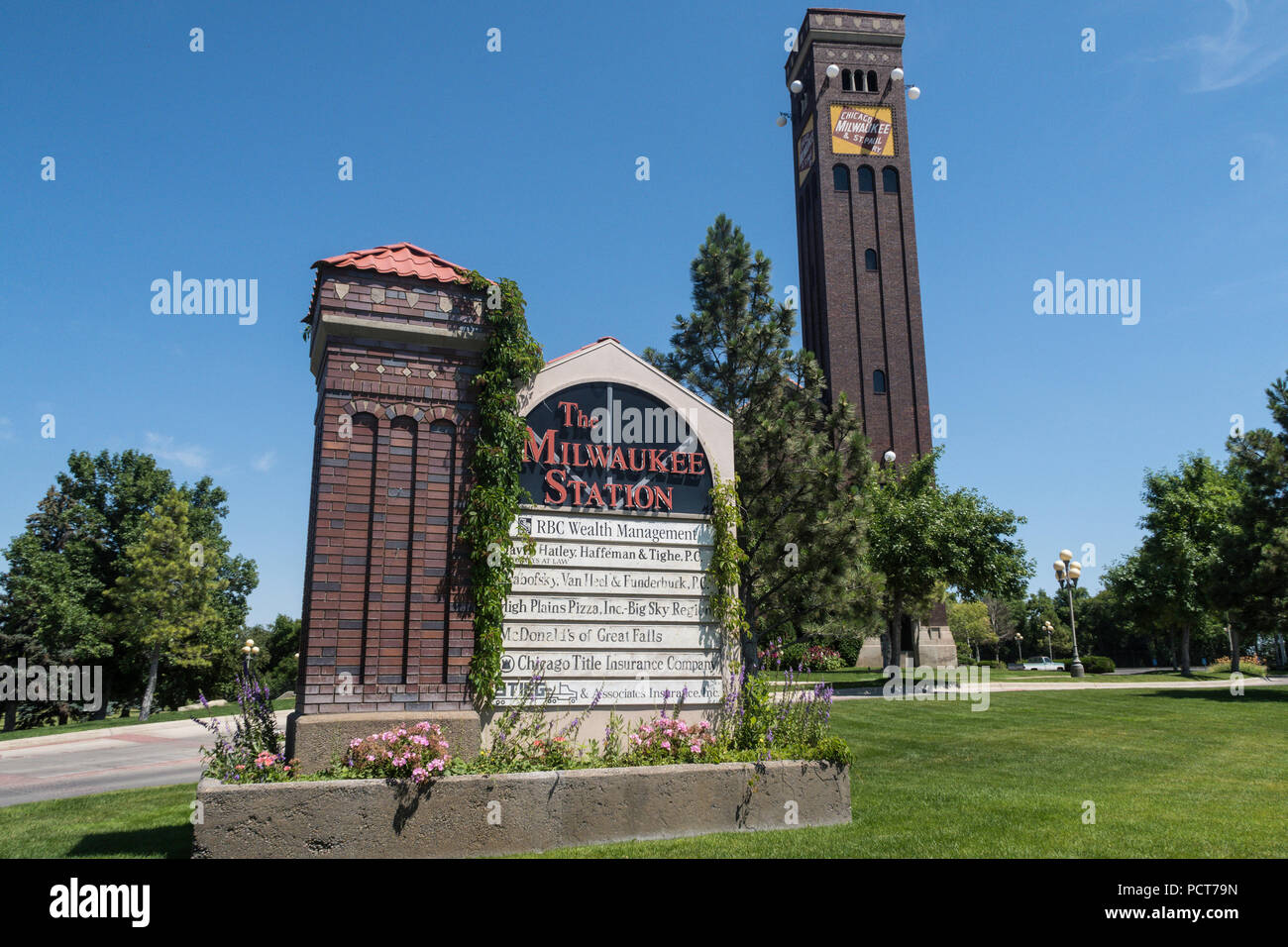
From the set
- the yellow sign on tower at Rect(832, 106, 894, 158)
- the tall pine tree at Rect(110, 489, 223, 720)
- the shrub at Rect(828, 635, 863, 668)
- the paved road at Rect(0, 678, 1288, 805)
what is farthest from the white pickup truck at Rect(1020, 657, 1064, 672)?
the tall pine tree at Rect(110, 489, 223, 720)

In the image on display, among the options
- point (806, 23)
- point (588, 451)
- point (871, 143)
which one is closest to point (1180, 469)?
point (871, 143)

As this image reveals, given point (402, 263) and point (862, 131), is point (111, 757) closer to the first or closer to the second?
point (402, 263)

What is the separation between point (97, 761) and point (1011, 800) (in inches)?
752

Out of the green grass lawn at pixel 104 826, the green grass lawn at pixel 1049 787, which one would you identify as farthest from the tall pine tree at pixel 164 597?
the green grass lawn at pixel 1049 787

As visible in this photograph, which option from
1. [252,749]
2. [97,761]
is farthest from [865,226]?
[252,749]

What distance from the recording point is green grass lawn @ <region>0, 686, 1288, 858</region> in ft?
22.6

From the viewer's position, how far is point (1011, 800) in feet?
29.6

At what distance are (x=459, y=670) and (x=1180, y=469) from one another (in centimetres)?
4483

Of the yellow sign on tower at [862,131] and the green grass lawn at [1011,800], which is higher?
the yellow sign on tower at [862,131]

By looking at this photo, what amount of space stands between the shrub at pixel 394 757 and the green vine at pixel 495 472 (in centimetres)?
90

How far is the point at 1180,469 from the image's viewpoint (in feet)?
134

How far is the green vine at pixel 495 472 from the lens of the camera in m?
7.84

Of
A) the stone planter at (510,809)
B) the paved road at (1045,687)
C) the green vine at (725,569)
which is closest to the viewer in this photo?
the stone planter at (510,809)

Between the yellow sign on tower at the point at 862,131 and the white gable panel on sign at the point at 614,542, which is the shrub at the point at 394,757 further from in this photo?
the yellow sign on tower at the point at 862,131
